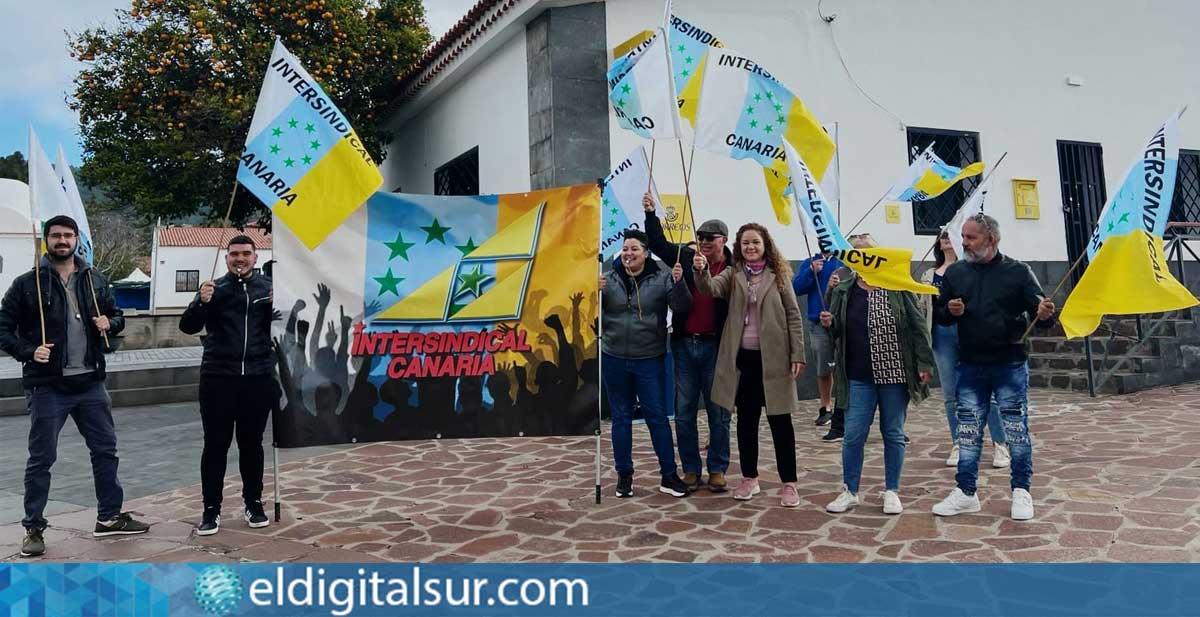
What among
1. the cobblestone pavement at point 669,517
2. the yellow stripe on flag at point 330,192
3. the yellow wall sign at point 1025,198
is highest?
the yellow wall sign at point 1025,198

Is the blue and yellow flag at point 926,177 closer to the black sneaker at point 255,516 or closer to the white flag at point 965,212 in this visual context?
the white flag at point 965,212

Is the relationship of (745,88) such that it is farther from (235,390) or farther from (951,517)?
(235,390)

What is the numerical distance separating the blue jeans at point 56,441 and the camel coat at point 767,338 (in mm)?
3919

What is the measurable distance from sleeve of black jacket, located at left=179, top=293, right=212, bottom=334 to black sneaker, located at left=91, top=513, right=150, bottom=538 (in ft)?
4.14

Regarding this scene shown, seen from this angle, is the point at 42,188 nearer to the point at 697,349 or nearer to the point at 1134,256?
the point at 697,349

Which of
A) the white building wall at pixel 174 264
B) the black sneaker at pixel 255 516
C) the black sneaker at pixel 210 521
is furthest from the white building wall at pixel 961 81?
the white building wall at pixel 174 264

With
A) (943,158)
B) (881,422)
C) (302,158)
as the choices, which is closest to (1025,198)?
(943,158)

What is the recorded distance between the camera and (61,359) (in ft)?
15.5

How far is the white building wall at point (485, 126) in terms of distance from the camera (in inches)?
413

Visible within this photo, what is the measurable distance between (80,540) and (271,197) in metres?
2.43

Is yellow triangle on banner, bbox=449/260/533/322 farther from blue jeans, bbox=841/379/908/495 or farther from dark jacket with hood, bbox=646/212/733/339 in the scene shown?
blue jeans, bbox=841/379/908/495

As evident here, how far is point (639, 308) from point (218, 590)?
2997 millimetres

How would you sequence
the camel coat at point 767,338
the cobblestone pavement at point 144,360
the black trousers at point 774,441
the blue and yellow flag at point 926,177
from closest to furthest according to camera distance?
1. the camel coat at point 767,338
2. the black trousers at point 774,441
3. the blue and yellow flag at point 926,177
4. the cobblestone pavement at point 144,360

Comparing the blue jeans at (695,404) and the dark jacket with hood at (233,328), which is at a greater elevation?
the dark jacket with hood at (233,328)
